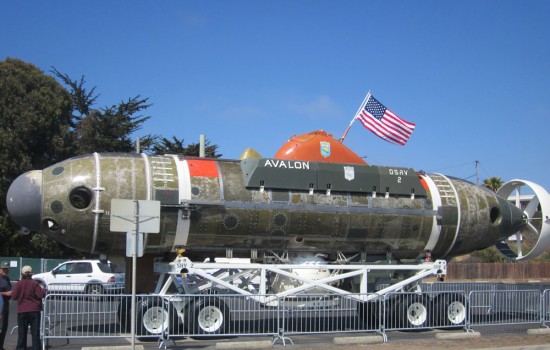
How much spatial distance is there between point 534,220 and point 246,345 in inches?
389

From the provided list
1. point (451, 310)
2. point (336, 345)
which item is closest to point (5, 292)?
point (336, 345)

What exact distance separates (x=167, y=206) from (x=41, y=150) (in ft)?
74.8

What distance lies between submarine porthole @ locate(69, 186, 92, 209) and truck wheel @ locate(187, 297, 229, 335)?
3.10 metres

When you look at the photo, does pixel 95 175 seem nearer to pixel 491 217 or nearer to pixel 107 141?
pixel 491 217

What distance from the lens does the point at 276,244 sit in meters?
14.9

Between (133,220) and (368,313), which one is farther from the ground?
(133,220)

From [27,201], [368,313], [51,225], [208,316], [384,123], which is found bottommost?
[368,313]

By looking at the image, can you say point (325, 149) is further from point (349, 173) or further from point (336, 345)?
point (336, 345)

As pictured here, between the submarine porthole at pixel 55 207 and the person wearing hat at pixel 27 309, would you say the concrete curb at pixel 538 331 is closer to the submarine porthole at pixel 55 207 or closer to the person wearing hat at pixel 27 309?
the person wearing hat at pixel 27 309

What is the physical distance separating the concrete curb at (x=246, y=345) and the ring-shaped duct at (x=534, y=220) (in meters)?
8.88

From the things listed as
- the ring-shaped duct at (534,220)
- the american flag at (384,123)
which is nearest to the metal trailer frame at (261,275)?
the ring-shaped duct at (534,220)

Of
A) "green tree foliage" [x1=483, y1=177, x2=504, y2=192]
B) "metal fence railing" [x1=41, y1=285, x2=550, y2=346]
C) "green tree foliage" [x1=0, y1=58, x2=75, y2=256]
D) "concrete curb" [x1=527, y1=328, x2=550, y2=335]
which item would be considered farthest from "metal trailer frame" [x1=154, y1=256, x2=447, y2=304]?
"green tree foliage" [x1=483, y1=177, x2=504, y2=192]

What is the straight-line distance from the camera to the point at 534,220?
18203 mm

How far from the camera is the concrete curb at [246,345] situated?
12398 mm
